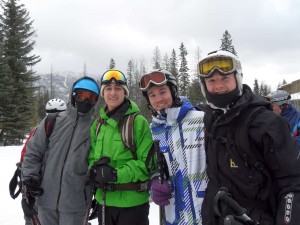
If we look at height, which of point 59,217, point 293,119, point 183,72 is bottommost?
point 59,217

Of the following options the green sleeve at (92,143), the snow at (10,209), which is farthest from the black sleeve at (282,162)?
the snow at (10,209)

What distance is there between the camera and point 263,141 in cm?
196

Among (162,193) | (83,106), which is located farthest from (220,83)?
(83,106)

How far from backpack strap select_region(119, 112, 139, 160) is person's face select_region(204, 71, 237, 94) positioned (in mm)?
1300

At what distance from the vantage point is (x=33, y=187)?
367 centimetres

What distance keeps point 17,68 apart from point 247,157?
105ft

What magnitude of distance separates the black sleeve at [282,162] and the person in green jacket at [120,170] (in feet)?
5.32

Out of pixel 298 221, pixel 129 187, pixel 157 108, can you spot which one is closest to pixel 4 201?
pixel 129 187

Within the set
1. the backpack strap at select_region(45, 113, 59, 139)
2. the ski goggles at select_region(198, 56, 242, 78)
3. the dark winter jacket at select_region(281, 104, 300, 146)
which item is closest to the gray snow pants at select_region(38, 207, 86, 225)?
the backpack strap at select_region(45, 113, 59, 139)

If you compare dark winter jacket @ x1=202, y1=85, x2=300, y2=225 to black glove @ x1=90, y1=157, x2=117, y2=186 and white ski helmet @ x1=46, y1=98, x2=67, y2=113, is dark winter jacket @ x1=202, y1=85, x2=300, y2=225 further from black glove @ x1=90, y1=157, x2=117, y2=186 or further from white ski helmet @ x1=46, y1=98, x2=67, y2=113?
white ski helmet @ x1=46, y1=98, x2=67, y2=113

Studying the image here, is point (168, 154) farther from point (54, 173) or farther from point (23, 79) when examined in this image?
point (23, 79)

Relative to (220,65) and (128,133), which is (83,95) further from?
(220,65)

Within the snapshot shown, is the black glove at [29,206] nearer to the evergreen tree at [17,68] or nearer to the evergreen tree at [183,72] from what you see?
the evergreen tree at [17,68]

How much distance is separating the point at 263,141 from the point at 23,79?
3201 centimetres
